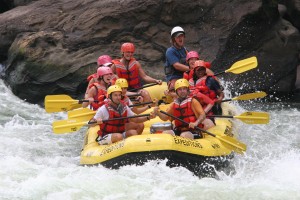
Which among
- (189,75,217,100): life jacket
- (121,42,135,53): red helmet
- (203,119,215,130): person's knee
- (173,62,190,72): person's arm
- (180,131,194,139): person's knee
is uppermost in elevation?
(121,42,135,53): red helmet

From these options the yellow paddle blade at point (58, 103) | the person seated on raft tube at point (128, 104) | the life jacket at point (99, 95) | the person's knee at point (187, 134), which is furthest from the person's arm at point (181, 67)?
the person's knee at point (187, 134)

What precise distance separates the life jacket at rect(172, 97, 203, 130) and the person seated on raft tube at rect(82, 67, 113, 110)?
1.31m

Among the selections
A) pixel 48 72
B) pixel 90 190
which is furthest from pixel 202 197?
pixel 48 72

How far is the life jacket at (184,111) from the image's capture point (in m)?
8.06

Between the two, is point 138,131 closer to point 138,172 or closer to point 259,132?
point 138,172

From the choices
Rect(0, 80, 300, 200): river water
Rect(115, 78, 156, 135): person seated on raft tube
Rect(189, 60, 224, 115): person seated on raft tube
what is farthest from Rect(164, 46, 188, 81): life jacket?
Rect(0, 80, 300, 200): river water

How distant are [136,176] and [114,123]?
112cm

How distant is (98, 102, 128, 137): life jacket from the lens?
806cm

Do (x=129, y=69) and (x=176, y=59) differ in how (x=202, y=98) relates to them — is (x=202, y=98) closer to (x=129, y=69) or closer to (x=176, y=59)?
(x=176, y=59)

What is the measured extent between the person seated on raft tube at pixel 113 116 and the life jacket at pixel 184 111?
346 millimetres

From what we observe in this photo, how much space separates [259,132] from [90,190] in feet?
14.6

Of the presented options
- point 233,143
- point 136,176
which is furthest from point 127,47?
point 136,176

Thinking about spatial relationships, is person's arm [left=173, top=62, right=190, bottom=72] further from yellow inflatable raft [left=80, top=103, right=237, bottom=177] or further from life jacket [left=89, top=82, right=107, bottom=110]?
yellow inflatable raft [left=80, top=103, right=237, bottom=177]

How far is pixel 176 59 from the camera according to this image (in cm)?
991
